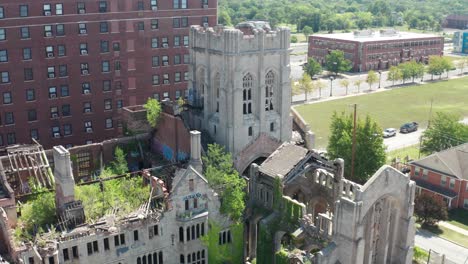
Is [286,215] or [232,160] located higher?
[232,160]

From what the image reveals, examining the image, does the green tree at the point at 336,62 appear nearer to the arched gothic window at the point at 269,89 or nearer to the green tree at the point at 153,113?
the arched gothic window at the point at 269,89

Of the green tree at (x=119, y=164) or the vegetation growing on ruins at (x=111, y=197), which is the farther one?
the green tree at (x=119, y=164)

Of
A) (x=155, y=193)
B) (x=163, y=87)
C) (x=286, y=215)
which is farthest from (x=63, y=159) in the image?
(x=163, y=87)

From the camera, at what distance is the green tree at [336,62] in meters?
184

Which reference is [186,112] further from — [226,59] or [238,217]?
[238,217]

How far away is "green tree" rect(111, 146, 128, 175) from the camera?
57.6m

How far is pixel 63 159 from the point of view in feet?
153

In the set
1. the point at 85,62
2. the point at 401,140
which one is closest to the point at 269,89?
the point at 85,62

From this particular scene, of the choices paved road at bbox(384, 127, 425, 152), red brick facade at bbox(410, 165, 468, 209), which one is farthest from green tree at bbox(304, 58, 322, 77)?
red brick facade at bbox(410, 165, 468, 209)

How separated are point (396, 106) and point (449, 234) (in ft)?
257

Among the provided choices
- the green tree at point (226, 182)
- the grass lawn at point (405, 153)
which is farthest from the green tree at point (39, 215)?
the grass lawn at point (405, 153)

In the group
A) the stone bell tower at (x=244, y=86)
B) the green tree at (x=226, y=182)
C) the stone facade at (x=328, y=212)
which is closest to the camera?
the stone facade at (x=328, y=212)

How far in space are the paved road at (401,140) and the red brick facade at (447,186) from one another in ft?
74.4

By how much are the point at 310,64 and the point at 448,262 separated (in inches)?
4902
